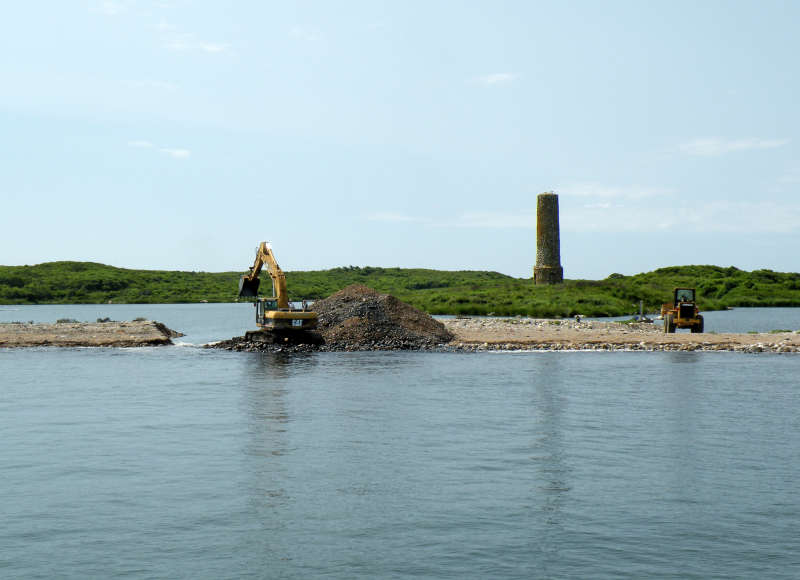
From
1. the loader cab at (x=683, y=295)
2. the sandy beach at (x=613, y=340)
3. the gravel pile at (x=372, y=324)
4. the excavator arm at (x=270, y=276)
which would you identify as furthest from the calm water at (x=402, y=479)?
the loader cab at (x=683, y=295)

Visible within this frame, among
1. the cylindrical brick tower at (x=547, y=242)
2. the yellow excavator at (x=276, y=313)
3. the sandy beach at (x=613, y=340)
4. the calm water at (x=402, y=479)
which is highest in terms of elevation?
the cylindrical brick tower at (x=547, y=242)

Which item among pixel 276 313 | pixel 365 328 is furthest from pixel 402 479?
pixel 365 328

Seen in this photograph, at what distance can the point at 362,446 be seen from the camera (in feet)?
69.9

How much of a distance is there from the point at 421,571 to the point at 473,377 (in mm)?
25668

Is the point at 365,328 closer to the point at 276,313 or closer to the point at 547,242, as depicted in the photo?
the point at 276,313

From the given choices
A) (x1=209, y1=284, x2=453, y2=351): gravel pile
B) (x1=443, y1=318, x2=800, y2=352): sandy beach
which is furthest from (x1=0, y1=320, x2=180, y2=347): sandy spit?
(x1=443, y1=318, x2=800, y2=352): sandy beach

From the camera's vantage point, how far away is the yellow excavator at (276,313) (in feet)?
166

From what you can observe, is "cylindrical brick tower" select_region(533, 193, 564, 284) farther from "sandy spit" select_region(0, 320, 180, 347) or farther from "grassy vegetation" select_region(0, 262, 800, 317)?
"sandy spit" select_region(0, 320, 180, 347)

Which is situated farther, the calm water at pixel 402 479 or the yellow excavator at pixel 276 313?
the yellow excavator at pixel 276 313

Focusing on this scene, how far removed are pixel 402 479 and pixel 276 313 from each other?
34.3 m

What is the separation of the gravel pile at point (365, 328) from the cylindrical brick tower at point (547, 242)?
157 feet

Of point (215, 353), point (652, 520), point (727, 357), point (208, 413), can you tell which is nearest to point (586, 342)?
point (727, 357)

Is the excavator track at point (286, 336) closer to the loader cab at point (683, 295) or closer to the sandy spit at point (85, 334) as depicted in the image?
the sandy spit at point (85, 334)

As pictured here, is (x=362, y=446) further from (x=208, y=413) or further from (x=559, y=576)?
(x=559, y=576)
